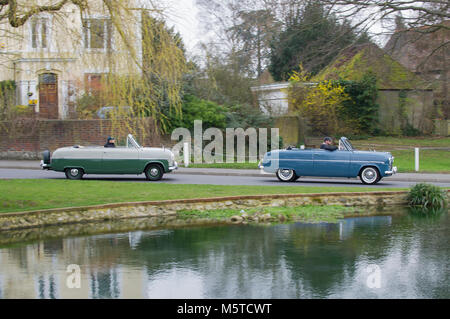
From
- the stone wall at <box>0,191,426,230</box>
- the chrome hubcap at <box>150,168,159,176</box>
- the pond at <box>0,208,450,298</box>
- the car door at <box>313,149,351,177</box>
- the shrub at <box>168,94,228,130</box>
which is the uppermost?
the shrub at <box>168,94,228,130</box>

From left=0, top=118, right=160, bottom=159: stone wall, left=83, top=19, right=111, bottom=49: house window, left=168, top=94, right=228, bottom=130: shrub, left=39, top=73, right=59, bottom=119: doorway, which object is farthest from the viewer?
left=168, top=94, right=228, bottom=130: shrub

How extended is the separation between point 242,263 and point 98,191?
8135 mm

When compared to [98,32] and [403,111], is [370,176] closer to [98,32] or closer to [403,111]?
[98,32]

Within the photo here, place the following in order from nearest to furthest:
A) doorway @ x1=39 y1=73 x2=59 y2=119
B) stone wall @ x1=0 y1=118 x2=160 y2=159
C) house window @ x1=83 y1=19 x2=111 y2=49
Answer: house window @ x1=83 y1=19 x2=111 y2=49
stone wall @ x1=0 y1=118 x2=160 y2=159
doorway @ x1=39 y1=73 x2=59 y2=119

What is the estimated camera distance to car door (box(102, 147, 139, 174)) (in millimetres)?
20656

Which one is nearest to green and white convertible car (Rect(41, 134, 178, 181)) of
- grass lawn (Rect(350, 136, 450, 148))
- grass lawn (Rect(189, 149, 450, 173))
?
grass lawn (Rect(189, 149, 450, 173))

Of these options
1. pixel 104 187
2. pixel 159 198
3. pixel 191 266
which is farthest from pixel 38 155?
pixel 191 266

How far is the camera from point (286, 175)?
21.3 meters

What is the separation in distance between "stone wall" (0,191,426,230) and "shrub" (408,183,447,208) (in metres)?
0.29

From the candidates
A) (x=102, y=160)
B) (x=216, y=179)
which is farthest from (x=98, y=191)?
(x=216, y=179)

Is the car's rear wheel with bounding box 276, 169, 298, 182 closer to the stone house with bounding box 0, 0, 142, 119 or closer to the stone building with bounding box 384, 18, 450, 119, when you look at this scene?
the stone house with bounding box 0, 0, 142, 119

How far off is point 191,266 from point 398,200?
Result: 380 inches

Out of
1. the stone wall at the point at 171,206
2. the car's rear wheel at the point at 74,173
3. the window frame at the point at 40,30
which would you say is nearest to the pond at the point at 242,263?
the stone wall at the point at 171,206

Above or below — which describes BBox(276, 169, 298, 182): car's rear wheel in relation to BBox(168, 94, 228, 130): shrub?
below
